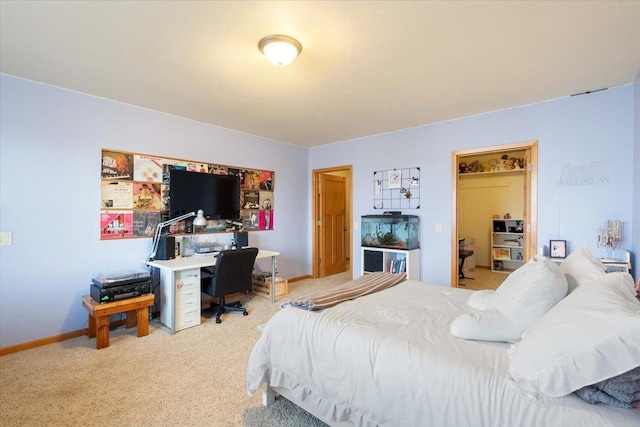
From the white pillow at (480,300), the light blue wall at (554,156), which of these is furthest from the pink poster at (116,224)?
A: the light blue wall at (554,156)

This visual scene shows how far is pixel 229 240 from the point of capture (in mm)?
4258

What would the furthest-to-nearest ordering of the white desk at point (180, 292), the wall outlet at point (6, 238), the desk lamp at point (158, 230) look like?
the desk lamp at point (158, 230) < the white desk at point (180, 292) < the wall outlet at point (6, 238)

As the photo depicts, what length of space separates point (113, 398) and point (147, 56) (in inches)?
96.8

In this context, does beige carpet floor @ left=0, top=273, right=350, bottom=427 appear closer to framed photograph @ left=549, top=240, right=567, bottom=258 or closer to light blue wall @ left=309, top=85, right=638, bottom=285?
light blue wall @ left=309, top=85, right=638, bottom=285

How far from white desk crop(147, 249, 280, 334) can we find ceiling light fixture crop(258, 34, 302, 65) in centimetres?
214

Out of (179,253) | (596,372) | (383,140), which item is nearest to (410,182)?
(383,140)

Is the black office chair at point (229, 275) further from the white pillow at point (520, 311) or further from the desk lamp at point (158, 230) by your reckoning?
the white pillow at point (520, 311)

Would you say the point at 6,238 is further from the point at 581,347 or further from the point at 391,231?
the point at 391,231

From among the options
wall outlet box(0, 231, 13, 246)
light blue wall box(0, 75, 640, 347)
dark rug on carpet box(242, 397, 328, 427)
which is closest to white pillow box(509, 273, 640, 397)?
dark rug on carpet box(242, 397, 328, 427)

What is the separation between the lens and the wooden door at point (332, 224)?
218 inches

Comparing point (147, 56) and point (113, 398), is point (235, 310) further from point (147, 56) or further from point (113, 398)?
point (147, 56)

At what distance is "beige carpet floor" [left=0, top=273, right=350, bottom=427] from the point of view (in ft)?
5.98

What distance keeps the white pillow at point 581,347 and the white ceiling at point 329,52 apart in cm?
168

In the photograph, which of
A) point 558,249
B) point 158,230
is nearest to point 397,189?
point 558,249
